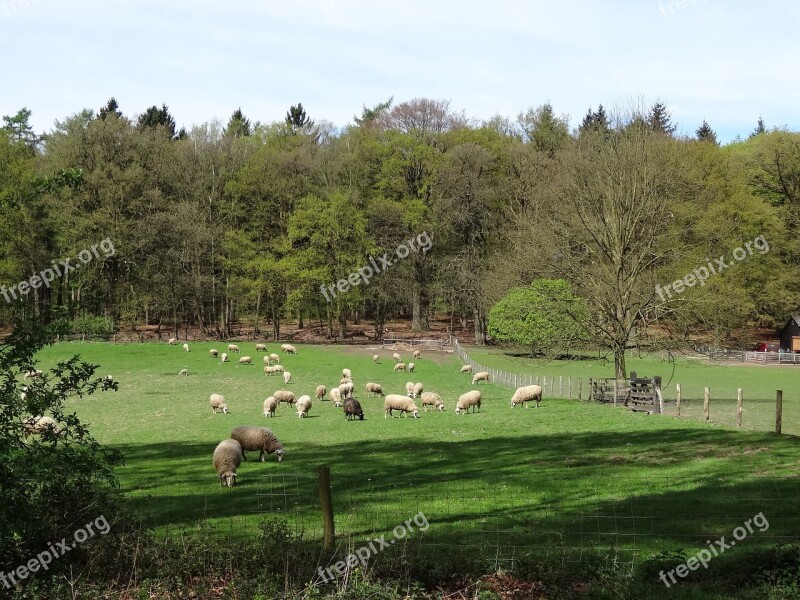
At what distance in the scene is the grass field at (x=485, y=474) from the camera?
12562mm

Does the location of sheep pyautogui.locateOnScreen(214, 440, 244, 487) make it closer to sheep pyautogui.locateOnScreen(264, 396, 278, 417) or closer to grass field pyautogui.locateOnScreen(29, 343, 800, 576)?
grass field pyautogui.locateOnScreen(29, 343, 800, 576)

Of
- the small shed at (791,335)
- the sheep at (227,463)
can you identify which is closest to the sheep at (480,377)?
the sheep at (227,463)

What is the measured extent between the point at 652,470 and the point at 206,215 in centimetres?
6672

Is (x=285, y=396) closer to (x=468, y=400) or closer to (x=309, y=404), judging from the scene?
(x=309, y=404)

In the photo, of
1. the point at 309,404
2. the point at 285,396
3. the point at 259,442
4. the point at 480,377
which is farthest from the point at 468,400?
the point at 259,442

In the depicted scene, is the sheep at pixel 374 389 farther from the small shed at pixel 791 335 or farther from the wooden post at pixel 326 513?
the small shed at pixel 791 335

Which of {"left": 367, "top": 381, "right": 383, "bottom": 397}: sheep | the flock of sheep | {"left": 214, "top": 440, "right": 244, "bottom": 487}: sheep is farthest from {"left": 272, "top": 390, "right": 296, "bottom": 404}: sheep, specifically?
{"left": 214, "top": 440, "right": 244, "bottom": 487}: sheep

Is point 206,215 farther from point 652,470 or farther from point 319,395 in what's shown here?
point 652,470

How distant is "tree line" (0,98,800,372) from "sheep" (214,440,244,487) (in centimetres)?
4241

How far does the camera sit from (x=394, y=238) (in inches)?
3162

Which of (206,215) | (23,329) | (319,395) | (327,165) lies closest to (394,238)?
(327,165)

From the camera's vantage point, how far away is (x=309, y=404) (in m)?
33.9

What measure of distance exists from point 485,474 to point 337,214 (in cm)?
5872

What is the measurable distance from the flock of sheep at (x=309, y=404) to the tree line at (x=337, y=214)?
2199 cm
